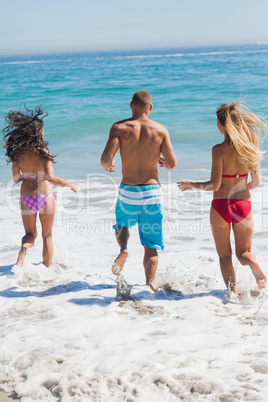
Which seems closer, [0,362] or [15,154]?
[0,362]

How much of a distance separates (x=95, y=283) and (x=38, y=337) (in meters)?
1.22

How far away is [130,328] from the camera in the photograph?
3.48 metres

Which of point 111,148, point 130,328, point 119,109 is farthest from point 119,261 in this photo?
point 119,109

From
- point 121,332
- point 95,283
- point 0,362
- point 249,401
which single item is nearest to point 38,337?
point 0,362

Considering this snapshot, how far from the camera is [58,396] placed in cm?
269

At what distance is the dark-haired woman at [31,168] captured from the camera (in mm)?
4410

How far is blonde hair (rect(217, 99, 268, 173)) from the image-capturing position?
12.1ft

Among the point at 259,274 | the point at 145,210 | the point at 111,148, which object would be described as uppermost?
the point at 111,148

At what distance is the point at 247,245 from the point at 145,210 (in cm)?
91

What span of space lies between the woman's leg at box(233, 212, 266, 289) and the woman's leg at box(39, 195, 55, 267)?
180cm

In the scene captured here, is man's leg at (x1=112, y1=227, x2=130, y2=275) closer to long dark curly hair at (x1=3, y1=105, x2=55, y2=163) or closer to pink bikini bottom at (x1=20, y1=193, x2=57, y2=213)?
pink bikini bottom at (x1=20, y1=193, x2=57, y2=213)

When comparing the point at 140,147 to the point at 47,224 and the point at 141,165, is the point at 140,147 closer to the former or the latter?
the point at 141,165

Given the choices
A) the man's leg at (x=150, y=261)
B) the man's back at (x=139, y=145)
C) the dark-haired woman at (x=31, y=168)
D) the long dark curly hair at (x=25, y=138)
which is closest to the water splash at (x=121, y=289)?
the man's leg at (x=150, y=261)

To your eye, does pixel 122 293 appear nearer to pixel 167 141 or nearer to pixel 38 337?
pixel 38 337
